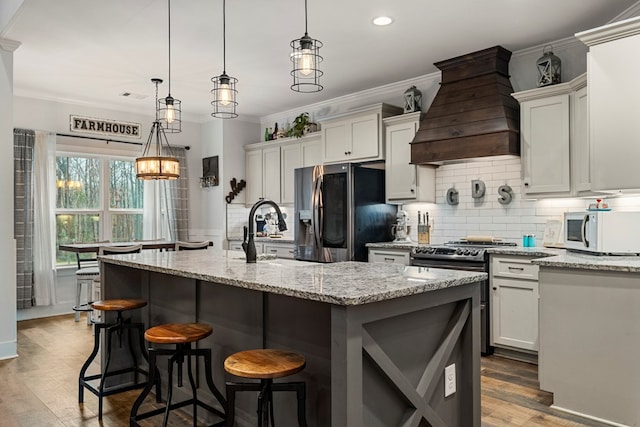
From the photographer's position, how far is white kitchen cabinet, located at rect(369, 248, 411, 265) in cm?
468

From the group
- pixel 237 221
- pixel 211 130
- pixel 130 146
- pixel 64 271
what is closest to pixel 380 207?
pixel 237 221

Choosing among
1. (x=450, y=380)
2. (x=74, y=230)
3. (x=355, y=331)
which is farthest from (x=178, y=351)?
(x=74, y=230)

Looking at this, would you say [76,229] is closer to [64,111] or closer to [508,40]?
[64,111]

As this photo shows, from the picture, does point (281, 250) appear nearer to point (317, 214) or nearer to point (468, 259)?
point (317, 214)

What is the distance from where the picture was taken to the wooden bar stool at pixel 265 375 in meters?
1.87

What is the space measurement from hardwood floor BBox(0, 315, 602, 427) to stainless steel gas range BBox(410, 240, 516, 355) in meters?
0.27

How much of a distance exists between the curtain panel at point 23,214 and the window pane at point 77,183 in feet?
1.60

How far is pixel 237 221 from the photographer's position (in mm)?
7086

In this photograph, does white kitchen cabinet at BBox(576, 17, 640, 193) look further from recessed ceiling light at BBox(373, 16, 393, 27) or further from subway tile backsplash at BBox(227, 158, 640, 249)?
recessed ceiling light at BBox(373, 16, 393, 27)

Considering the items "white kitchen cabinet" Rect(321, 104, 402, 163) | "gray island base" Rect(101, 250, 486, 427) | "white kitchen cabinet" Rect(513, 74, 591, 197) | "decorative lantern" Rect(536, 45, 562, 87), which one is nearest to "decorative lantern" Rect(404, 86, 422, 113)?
"white kitchen cabinet" Rect(321, 104, 402, 163)

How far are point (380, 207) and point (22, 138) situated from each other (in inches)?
167

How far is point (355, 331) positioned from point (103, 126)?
5762mm

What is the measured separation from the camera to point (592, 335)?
9.36ft

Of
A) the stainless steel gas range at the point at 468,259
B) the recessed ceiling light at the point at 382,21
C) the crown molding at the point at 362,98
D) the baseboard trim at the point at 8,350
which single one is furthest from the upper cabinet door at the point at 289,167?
the baseboard trim at the point at 8,350
